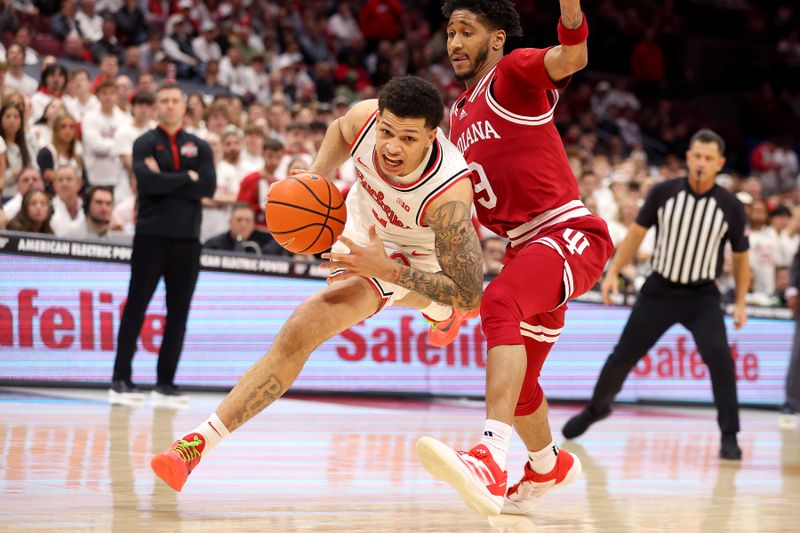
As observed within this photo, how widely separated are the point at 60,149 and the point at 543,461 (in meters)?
6.96

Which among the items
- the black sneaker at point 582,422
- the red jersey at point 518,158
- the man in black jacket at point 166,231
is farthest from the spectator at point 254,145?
the red jersey at point 518,158

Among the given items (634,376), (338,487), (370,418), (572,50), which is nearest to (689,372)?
(634,376)

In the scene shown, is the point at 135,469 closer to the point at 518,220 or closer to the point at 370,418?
the point at 518,220

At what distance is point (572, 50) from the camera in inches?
187

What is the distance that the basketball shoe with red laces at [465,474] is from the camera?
4.25 m

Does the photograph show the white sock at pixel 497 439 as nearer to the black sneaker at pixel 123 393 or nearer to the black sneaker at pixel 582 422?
the black sneaker at pixel 582 422

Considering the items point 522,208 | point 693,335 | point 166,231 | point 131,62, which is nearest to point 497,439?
point 522,208

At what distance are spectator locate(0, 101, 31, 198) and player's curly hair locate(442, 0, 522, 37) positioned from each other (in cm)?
616

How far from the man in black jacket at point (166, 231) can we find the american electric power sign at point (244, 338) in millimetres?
977

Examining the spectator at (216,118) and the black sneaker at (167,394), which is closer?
the black sneaker at (167,394)

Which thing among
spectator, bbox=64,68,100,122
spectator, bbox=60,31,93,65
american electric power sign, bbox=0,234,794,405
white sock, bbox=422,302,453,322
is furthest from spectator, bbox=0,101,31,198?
white sock, bbox=422,302,453,322

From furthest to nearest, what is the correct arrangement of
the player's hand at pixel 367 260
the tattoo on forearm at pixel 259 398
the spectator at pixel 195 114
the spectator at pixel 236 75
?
1. the spectator at pixel 236 75
2. the spectator at pixel 195 114
3. the tattoo on forearm at pixel 259 398
4. the player's hand at pixel 367 260

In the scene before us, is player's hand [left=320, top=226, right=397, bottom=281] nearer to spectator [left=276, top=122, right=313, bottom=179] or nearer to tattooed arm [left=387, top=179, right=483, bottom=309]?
tattooed arm [left=387, top=179, right=483, bottom=309]

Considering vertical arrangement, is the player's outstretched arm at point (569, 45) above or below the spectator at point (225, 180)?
above
